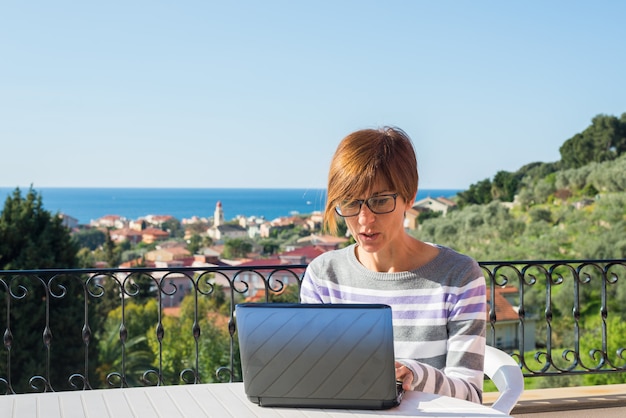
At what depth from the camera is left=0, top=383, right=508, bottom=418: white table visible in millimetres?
1243

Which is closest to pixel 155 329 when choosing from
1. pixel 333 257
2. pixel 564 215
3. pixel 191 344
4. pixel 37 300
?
pixel 333 257

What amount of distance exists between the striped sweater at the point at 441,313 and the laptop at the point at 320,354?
25cm

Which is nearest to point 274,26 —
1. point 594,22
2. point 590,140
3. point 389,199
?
point 594,22

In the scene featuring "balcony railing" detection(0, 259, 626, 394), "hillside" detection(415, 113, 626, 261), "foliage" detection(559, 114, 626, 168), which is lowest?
"balcony railing" detection(0, 259, 626, 394)

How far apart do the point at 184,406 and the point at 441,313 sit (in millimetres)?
522

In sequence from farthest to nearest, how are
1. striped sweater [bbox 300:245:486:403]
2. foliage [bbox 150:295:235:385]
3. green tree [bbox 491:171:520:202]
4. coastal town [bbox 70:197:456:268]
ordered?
green tree [bbox 491:171:520:202]
coastal town [bbox 70:197:456:268]
foliage [bbox 150:295:235:385]
striped sweater [bbox 300:245:486:403]

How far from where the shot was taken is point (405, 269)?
158 centimetres

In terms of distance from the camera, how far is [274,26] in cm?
5128

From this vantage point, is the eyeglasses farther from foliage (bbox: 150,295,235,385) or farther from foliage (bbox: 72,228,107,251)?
foliage (bbox: 72,228,107,251)

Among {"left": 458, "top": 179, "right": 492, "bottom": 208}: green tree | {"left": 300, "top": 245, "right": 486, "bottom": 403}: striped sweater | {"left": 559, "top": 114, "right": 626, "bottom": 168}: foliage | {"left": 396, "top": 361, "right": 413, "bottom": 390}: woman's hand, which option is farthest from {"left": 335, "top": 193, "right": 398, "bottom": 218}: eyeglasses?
{"left": 458, "top": 179, "right": 492, "bottom": 208}: green tree

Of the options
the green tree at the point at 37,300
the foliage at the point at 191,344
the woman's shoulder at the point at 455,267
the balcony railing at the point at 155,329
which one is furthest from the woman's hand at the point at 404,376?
the foliage at the point at 191,344

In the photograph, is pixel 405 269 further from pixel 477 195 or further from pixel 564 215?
pixel 477 195

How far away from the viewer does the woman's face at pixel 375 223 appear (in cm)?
150

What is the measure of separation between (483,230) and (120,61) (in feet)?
126
